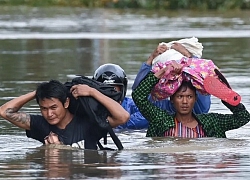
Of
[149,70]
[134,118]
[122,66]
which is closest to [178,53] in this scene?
[149,70]

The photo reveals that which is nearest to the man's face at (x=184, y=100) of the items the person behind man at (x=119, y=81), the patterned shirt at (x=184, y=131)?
the patterned shirt at (x=184, y=131)

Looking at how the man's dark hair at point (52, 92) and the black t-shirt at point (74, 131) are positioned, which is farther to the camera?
the black t-shirt at point (74, 131)

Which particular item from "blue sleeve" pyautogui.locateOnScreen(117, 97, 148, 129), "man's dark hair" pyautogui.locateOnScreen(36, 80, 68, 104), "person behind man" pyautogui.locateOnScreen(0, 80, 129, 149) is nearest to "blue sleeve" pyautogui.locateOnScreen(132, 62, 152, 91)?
"blue sleeve" pyautogui.locateOnScreen(117, 97, 148, 129)

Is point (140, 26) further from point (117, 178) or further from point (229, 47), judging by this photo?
point (117, 178)

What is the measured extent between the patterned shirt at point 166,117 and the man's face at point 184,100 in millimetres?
152

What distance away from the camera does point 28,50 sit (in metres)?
23.8

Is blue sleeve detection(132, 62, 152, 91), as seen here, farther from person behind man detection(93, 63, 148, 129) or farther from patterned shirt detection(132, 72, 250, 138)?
person behind man detection(93, 63, 148, 129)

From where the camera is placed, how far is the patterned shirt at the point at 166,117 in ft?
31.8

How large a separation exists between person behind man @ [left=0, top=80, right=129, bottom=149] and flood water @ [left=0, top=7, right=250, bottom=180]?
0.46ft

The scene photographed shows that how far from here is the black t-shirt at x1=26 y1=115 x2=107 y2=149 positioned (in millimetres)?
8883

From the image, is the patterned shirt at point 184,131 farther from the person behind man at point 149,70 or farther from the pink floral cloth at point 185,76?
the person behind man at point 149,70

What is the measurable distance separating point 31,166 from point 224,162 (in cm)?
167

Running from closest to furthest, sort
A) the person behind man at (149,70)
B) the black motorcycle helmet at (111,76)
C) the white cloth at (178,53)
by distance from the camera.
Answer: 1. the white cloth at (178,53)
2. the person behind man at (149,70)
3. the black motorcycle helmet at (111,76)

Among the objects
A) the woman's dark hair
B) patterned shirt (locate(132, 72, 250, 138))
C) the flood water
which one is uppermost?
the woman's dark hair
